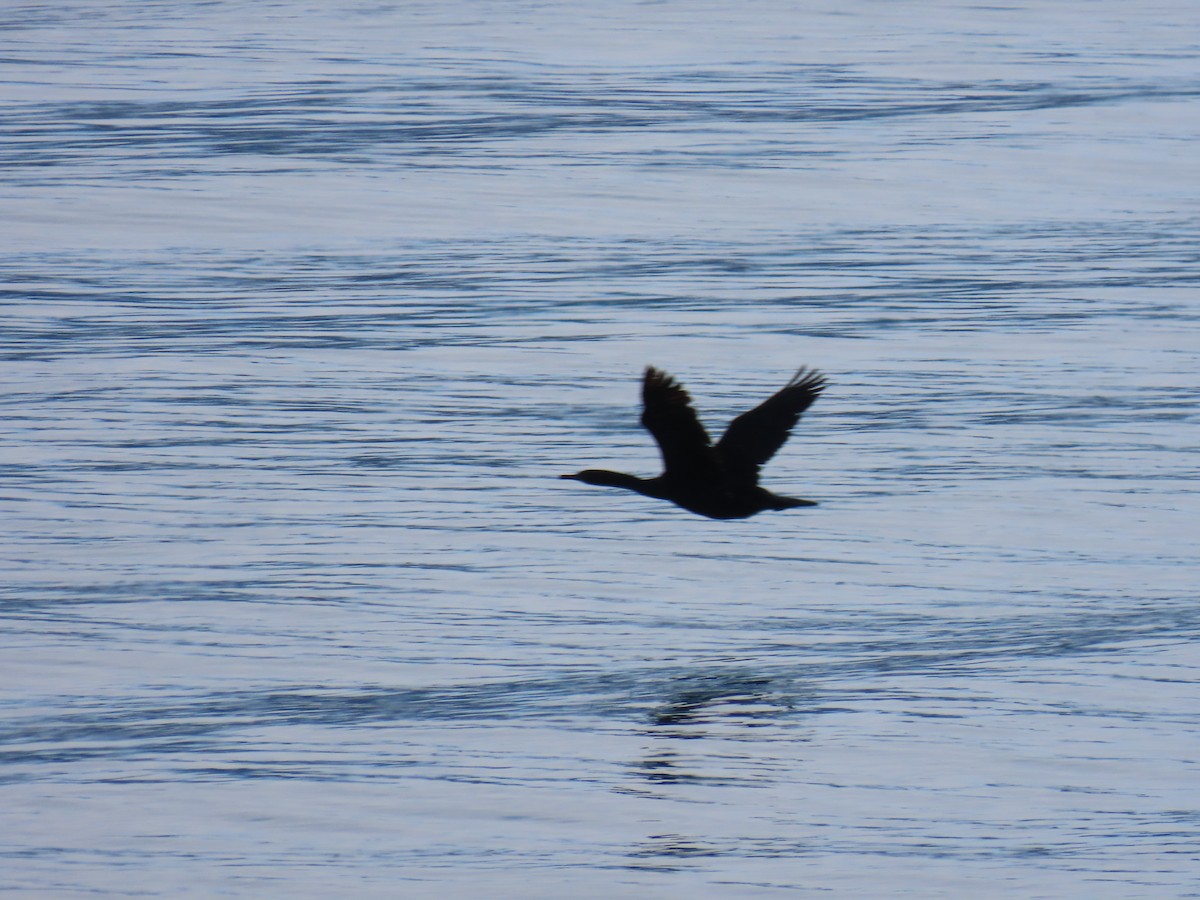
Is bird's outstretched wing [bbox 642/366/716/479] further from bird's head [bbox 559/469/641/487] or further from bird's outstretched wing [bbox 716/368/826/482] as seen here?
bird's head [bbox 559/469/641/487]

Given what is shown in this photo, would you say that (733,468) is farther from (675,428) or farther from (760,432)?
(675,428)

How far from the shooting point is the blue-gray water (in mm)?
8578

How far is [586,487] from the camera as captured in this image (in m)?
12.2

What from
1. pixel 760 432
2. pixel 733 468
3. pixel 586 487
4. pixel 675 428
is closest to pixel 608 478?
pixel 733 468

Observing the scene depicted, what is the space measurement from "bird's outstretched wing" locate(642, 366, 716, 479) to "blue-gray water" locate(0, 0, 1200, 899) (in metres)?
0.93

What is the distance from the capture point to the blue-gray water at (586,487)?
8.58 m

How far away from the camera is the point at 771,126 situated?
65.2 ft

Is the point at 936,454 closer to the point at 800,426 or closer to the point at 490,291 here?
the point at 800,426

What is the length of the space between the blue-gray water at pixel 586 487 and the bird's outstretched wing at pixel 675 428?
931 millimetres

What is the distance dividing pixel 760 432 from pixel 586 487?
2693mm

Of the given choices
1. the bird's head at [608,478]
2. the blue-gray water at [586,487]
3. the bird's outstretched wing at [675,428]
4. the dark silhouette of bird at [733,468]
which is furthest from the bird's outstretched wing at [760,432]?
the blue-gray water at [586,487]

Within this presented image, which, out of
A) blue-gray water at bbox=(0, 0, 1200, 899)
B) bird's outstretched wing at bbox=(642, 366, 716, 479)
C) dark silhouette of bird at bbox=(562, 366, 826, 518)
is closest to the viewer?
bird's outstretched wing at bbox=(642, 366, 716, 479)

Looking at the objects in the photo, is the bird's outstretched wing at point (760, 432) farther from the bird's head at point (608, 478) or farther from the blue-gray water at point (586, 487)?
the blue-gray water at point (586, 487)

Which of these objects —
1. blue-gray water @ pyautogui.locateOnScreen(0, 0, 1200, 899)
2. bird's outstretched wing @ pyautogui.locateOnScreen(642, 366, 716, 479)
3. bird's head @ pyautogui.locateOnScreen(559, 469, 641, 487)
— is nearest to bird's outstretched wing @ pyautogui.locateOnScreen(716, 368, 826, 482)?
bird's outstretched wing @ pyautogui.locateOnScreen(642, 366, 716, 479)
